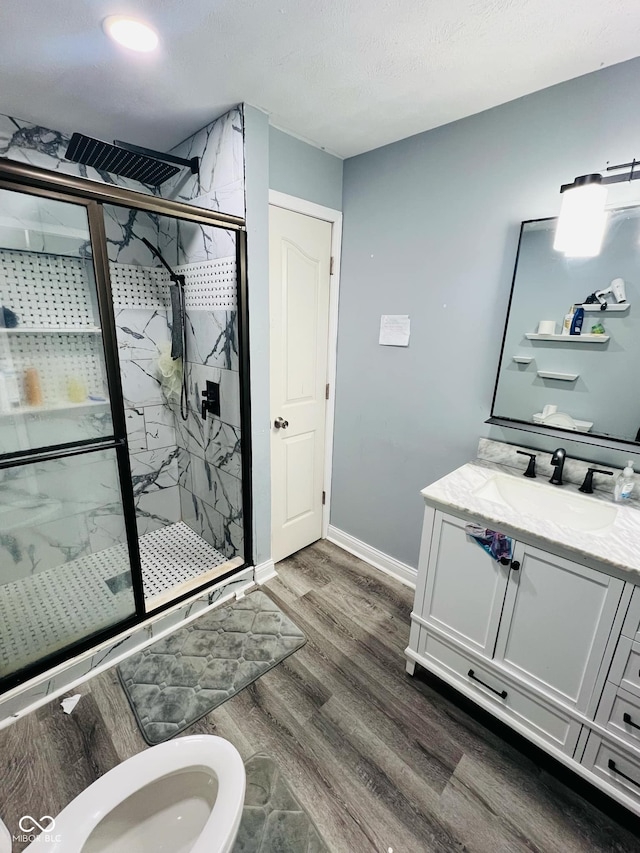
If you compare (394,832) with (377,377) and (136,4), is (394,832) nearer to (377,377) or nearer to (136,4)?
(377,377)

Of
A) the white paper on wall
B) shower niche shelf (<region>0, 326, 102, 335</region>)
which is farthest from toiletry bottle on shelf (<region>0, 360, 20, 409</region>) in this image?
the white paper on wall

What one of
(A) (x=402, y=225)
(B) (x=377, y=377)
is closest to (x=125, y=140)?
(A) (x=402, y=225)

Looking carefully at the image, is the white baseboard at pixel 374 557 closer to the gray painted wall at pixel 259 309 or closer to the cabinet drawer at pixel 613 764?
the gray painted wall at pixel 259 309

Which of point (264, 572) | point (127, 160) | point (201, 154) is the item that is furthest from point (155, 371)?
point (264, 572)

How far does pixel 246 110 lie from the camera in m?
1.75

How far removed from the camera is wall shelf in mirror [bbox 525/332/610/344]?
5.10 ft

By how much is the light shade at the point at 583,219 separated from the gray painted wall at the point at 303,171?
129 centimetres

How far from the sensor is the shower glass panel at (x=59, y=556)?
65.3 inches

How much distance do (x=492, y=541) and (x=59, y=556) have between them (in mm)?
1949

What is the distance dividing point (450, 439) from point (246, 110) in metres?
1.88

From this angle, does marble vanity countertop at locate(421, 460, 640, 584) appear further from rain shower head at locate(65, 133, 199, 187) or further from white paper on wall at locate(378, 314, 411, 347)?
rain shower head at locate(65, 133, 199, 187)

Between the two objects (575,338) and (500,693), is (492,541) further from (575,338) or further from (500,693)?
(575,338)

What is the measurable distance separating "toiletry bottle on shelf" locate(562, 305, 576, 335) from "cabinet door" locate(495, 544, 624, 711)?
946 mm

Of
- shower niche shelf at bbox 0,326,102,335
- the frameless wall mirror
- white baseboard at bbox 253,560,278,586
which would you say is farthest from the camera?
white baseboard at bbox 253,560,278,586
